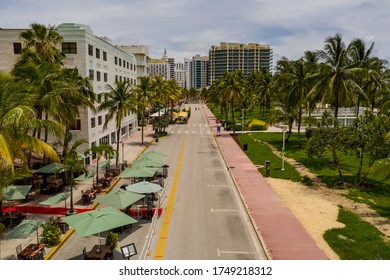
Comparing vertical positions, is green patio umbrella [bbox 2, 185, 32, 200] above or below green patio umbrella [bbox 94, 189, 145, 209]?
above

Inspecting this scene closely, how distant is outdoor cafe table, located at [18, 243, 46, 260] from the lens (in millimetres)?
15406

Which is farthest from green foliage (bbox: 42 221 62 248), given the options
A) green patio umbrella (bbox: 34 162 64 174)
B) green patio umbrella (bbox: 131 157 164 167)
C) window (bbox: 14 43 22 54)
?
window (bbox: 14 43 22 54)

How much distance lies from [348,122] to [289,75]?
98.4ft

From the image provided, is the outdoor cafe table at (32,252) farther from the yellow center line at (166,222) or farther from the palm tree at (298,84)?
the palm tree at (298,84)

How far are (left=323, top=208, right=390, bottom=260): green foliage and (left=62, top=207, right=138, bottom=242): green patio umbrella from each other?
35.7ft

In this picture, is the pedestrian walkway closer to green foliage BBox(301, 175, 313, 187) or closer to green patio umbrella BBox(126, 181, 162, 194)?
green foliage BBox(301, 175, 313, 187)

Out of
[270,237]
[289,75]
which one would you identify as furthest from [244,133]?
[270,237]

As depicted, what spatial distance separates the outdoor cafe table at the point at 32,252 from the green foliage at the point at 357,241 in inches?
570

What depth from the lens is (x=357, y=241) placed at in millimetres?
17703

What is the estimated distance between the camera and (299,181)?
30.0 meters

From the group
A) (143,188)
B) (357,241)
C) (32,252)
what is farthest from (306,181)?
(32,252)

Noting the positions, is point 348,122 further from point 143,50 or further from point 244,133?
point 143,50

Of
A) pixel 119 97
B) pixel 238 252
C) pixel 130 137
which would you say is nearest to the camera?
pixel 238 252

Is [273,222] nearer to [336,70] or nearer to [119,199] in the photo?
[119,199]
